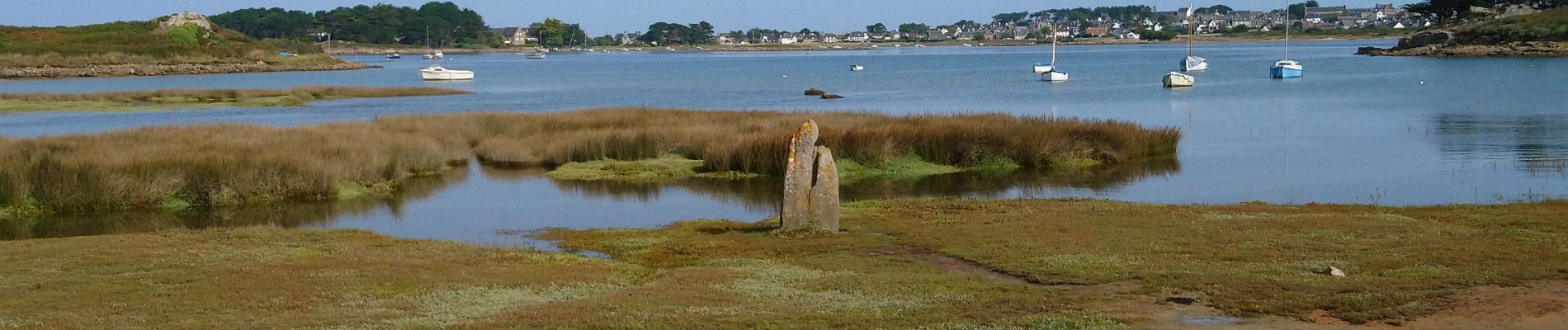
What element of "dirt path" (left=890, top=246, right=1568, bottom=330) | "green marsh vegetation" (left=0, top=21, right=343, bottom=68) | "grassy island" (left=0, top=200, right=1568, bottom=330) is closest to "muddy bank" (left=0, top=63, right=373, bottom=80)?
"green marsh vegetation" (left=0, top=21, right=343, bottom=68)

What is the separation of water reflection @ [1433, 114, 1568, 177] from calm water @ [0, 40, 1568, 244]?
9 centimetres

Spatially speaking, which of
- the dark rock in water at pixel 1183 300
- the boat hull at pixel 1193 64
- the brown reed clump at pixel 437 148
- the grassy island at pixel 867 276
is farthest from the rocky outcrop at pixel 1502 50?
the dark rock in water at pixel 1183 300

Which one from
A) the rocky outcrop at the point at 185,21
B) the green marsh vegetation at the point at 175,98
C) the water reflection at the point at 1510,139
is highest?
the rocky outcrop at the point at 185,21

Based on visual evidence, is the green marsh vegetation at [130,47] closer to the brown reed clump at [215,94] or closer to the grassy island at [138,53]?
the grassy island at [138,53]

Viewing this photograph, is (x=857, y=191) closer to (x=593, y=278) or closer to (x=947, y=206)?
(x=947, y=206)

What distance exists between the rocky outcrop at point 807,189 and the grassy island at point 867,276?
340 mm

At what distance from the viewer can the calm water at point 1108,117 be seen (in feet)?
85.5

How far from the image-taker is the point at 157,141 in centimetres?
3169

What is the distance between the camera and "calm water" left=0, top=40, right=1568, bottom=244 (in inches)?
1026

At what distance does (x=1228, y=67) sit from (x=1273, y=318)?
11917 cm

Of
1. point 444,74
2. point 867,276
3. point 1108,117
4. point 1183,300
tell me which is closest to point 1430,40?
point 444,74

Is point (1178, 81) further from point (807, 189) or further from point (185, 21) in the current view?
point (185, 21)

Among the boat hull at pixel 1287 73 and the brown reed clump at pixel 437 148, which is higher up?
the boat hull at pixel 1287 73

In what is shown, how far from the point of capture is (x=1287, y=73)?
96.7 m
